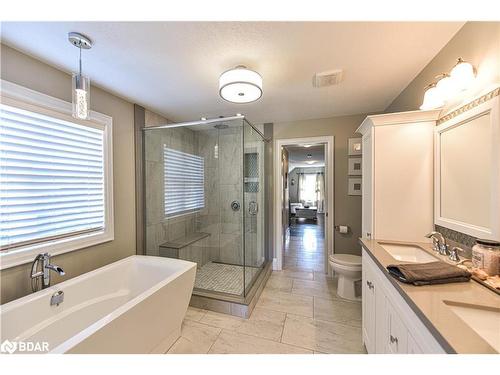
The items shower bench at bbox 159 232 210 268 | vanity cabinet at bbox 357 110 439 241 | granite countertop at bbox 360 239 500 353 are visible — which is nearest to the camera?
granite countertop at bbox 360 239 500 353

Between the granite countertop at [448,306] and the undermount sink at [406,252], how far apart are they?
20.9 inches

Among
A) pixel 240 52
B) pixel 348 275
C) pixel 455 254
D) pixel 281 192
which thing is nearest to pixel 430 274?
pixel 455 254

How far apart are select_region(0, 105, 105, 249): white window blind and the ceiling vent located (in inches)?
90.0

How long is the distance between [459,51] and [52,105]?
312cm

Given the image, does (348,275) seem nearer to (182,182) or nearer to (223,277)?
(223,277)

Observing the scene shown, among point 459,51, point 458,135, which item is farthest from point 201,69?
point 458,135

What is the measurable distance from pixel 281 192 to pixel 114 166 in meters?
2.38

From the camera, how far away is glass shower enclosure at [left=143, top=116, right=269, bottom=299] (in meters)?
2.78

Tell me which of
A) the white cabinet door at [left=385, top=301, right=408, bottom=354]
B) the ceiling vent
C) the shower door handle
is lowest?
the white cabinet door at [left=385, top=301, right=408, bottom=354]

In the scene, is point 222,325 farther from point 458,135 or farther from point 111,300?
point 458,135

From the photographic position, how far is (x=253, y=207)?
3047 millimetres

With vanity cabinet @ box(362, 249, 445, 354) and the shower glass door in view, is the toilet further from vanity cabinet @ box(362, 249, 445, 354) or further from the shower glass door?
the shower glass door

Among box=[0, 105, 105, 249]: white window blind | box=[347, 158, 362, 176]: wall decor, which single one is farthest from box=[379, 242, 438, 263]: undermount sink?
box=[0, 105, 105, 249]: white window blind

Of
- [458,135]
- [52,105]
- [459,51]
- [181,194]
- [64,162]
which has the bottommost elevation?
[181,194]
